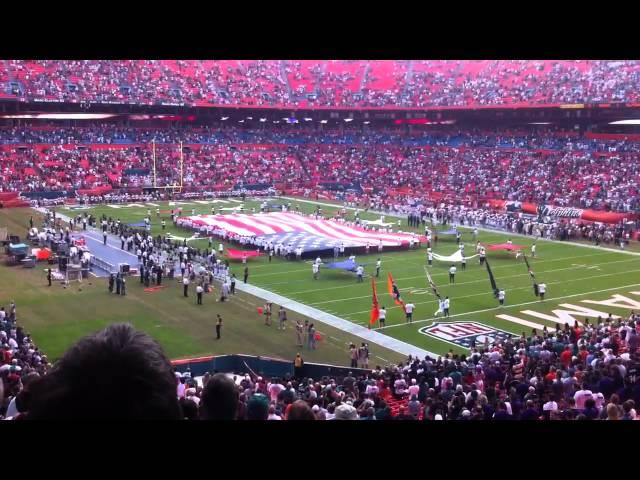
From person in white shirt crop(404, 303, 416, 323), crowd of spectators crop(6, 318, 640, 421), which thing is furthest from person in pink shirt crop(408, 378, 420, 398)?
person in white shirt crop(404, 303, 416, 323)

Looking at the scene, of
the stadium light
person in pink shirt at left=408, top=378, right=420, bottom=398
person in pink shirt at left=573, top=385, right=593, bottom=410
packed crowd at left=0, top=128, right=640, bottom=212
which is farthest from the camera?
the stadium light

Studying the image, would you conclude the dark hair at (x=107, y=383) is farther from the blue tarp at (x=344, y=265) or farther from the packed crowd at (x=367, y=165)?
the packed crowd at (x=367, y=165)

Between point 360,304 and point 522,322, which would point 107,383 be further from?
point 360,304

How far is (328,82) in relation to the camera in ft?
246

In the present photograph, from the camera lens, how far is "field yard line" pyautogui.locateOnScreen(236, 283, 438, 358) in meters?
19.8

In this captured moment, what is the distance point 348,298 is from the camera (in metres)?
25.5

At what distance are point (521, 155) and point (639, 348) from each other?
46120 mm

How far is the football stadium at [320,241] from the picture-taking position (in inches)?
436

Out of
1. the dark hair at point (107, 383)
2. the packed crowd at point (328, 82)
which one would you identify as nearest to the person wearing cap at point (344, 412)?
the dark hair at point (107, 383)

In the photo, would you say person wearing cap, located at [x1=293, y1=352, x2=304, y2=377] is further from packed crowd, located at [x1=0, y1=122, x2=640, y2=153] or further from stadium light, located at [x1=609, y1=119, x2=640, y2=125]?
stadium light, located at [x1=609, y1=119, x2=640, y2=125]

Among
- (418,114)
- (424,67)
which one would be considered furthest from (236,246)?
(424,67)

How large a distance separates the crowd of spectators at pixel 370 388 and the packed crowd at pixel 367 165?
3230cm

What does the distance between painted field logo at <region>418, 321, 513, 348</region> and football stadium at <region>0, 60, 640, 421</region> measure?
5.1 inches

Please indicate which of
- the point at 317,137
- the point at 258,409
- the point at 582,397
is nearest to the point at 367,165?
the point at 317,137
